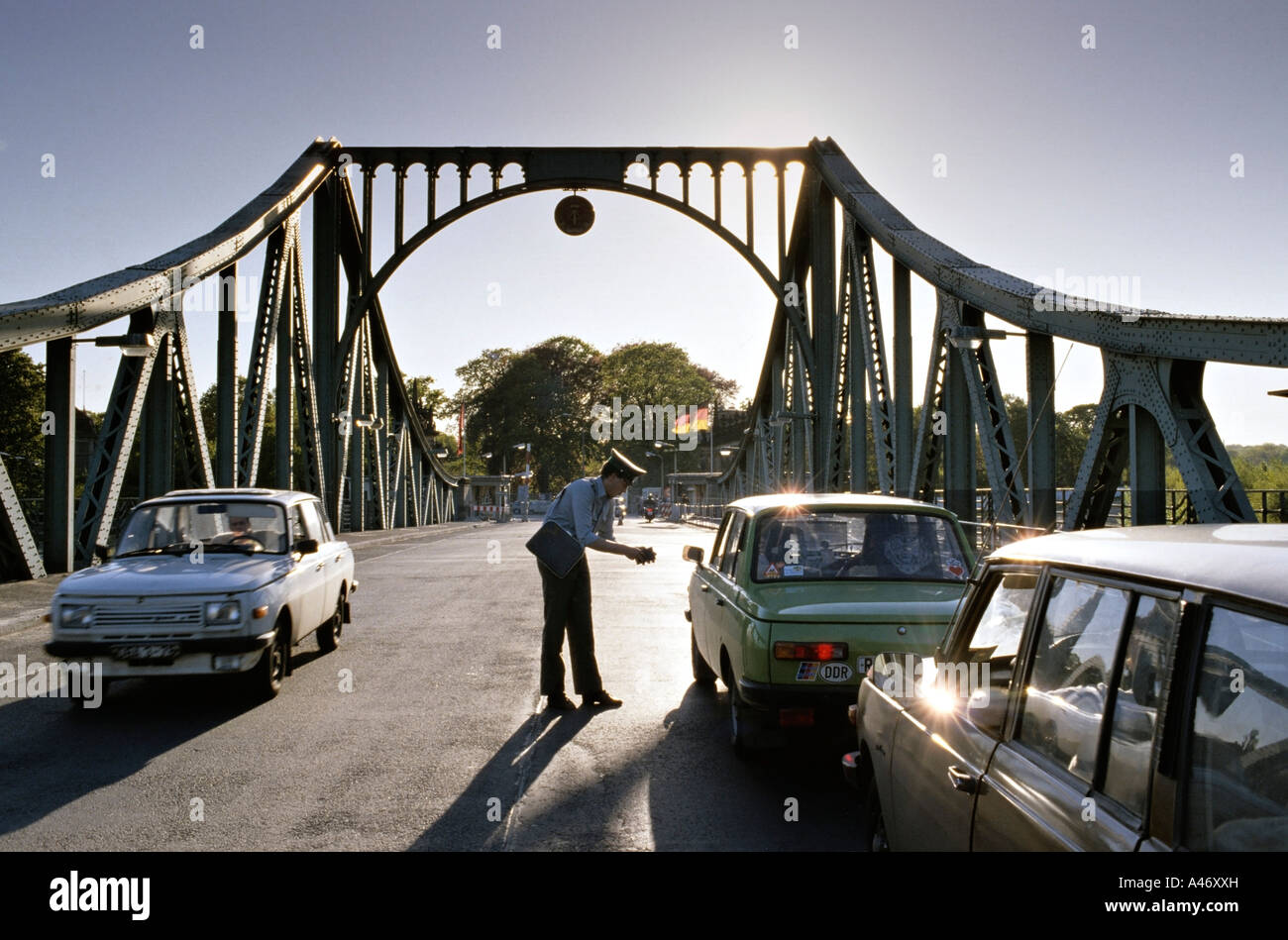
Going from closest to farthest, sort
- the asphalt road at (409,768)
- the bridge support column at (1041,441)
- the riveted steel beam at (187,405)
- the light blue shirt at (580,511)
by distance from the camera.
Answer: the asphalt road at (409,768) → the light blue shirt at (580,511) → the bridge support column at (1041,441) → the riveted steel beam at (187,405)

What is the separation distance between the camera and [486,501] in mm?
82500

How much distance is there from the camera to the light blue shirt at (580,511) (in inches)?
327

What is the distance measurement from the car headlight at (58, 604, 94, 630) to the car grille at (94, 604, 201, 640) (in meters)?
0.04

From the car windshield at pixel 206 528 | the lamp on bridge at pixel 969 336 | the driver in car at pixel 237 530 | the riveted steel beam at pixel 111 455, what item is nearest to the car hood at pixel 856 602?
the car windshield at pixel 206 528

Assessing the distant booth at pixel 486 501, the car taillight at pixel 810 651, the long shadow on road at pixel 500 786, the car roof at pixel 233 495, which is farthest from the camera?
the distant booth at pixel 486 501

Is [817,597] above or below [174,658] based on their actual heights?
above

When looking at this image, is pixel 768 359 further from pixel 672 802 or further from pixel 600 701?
pixel 672 802

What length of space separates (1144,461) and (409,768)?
574 cm

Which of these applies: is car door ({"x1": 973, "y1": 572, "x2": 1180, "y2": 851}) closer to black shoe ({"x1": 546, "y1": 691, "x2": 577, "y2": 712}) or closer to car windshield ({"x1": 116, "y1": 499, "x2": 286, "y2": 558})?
black shoe ({"x1": 546, "y1": 691, "x2": 577, "y2": 712})

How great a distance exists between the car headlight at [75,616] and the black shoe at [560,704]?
10.5ft

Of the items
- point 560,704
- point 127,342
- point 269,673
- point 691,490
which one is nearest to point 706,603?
point 560,704

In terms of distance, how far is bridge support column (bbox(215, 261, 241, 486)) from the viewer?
2181cm

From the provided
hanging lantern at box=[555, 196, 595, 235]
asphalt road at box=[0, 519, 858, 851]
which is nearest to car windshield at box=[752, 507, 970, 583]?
asphalt road at box=[0, 519, 858, 851]

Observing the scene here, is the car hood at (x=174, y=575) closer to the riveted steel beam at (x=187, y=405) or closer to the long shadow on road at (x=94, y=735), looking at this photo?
the long shadow on road at (x=94, y=735)
